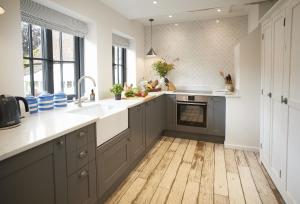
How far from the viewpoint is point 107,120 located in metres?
2.10

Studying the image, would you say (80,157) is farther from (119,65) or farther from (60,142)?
(119,65)

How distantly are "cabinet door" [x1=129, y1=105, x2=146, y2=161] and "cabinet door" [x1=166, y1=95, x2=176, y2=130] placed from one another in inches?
48.9

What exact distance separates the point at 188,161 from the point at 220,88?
2097 mm

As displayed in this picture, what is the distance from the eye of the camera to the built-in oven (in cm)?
402

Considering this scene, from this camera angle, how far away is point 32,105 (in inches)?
80.5

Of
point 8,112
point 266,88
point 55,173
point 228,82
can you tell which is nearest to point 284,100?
point 266,88

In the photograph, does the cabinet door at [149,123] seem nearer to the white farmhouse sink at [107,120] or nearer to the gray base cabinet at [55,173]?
the white farmhouse sink at [107,120]

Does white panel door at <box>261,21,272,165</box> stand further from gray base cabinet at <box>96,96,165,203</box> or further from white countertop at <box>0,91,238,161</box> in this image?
white countertop at <box>0,91,238,161</box>

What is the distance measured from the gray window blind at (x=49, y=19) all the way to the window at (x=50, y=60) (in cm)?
18

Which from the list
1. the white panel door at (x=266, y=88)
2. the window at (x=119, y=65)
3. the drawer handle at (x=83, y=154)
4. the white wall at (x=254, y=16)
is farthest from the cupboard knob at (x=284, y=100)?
the window at (x=119, y=65)

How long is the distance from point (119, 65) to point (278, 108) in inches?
123

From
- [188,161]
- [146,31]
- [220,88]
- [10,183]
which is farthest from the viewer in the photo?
[146,31]

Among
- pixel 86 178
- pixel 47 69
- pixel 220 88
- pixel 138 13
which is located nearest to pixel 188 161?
pixel 86 178

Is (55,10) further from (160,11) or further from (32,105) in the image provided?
(160,11)
